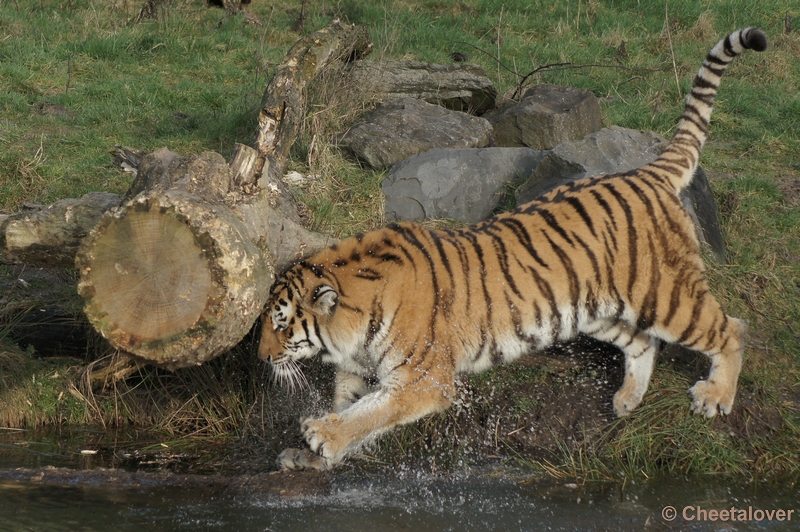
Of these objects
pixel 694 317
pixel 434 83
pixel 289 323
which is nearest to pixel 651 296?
pixel 694 317

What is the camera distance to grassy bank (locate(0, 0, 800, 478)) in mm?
5160

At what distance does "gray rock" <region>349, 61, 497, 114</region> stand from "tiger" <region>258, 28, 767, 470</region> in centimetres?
358

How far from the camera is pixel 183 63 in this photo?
9906 millimetres

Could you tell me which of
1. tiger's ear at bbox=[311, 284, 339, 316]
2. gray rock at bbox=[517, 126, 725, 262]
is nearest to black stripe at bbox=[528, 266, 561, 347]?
tiger's ear at bbox=[311, 284, 339, 316]

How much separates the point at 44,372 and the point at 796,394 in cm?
480

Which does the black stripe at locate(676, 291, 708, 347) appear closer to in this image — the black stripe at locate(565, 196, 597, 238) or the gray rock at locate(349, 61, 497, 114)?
the black stripe at locate(565, 196, 597, 238)

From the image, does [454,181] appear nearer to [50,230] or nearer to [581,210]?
[581,210]

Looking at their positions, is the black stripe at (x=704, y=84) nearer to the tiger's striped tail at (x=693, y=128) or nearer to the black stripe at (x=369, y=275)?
the tiger's striped tail at (x=693, y=128)

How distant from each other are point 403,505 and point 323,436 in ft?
1.85

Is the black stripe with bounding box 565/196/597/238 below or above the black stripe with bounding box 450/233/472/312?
above

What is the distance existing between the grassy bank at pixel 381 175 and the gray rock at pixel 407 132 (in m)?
0.24

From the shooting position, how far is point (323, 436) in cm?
445

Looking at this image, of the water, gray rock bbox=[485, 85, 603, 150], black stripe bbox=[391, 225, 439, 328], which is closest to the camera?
the water

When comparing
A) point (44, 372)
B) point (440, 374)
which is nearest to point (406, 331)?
point (440, 374)
